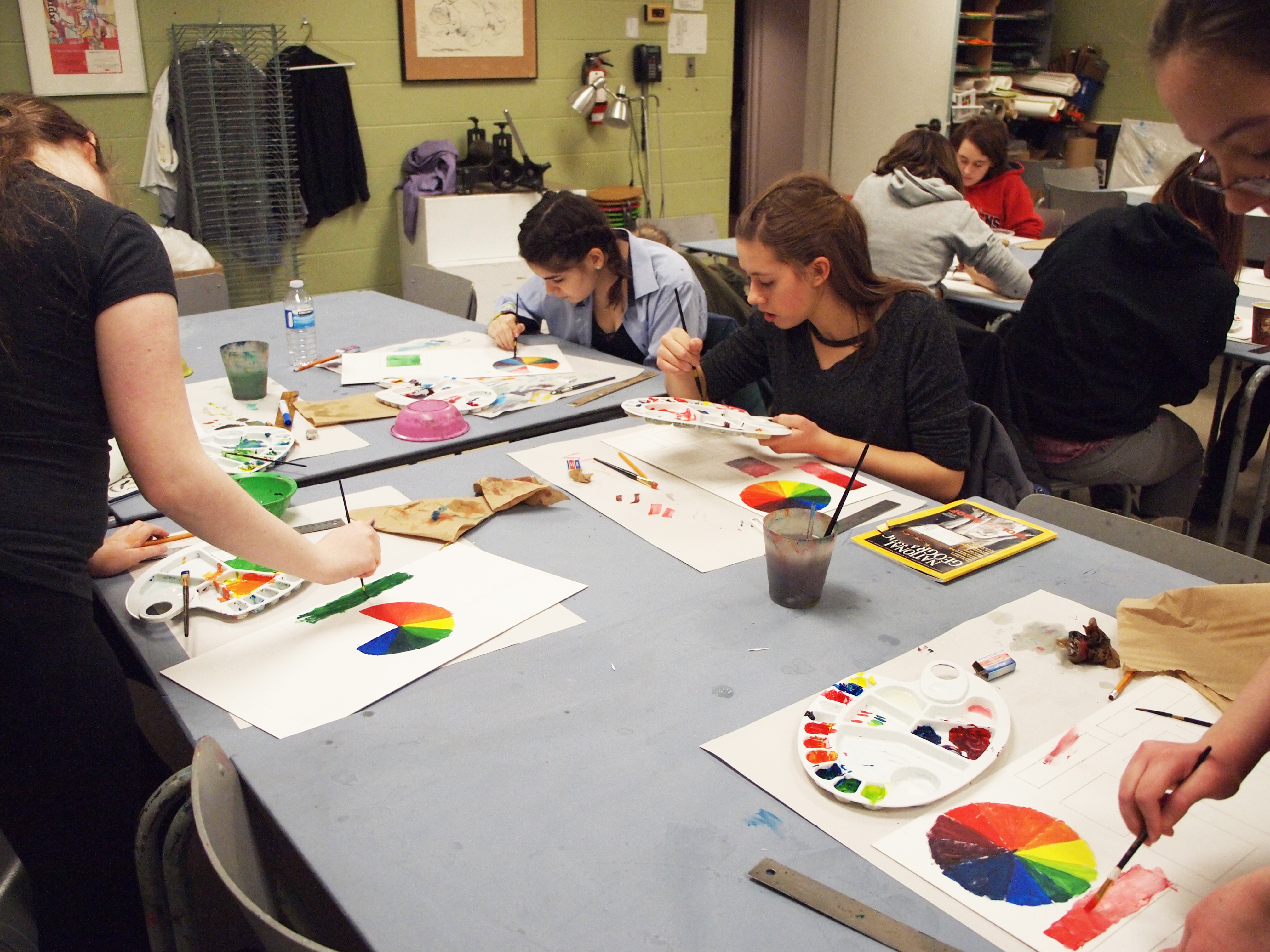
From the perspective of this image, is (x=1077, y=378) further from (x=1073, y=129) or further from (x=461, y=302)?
(x=1073, y=129)

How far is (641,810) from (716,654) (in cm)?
30

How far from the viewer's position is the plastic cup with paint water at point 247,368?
7.25 feet

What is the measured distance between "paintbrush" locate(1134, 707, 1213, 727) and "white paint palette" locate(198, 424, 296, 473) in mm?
1503

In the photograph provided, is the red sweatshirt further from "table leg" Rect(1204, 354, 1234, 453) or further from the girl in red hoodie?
"table leg" Rect(1204, 354, 1234, 453)

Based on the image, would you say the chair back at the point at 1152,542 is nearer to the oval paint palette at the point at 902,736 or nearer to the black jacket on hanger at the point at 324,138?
the oval paint palette at the point at 902,736

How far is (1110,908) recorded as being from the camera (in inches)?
32.0

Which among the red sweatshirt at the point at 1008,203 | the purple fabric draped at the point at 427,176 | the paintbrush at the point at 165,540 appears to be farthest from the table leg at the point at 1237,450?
the purple fabric draped at the point at 427,176

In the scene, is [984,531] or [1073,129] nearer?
[984,531]

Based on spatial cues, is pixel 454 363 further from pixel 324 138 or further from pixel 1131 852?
pixel 324 138

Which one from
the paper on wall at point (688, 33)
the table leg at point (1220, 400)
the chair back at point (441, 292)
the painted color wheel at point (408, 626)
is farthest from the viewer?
the paper on wall at point (688, 33)

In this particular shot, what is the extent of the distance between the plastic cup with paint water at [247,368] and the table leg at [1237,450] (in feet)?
8.59

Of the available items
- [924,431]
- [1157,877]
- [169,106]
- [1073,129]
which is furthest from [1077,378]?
[1073,129]

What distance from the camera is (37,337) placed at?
1078 millimetres

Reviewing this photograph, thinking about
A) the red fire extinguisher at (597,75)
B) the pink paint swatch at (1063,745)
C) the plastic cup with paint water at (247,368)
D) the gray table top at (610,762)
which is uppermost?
the red fire extinguisher at (597,75)
